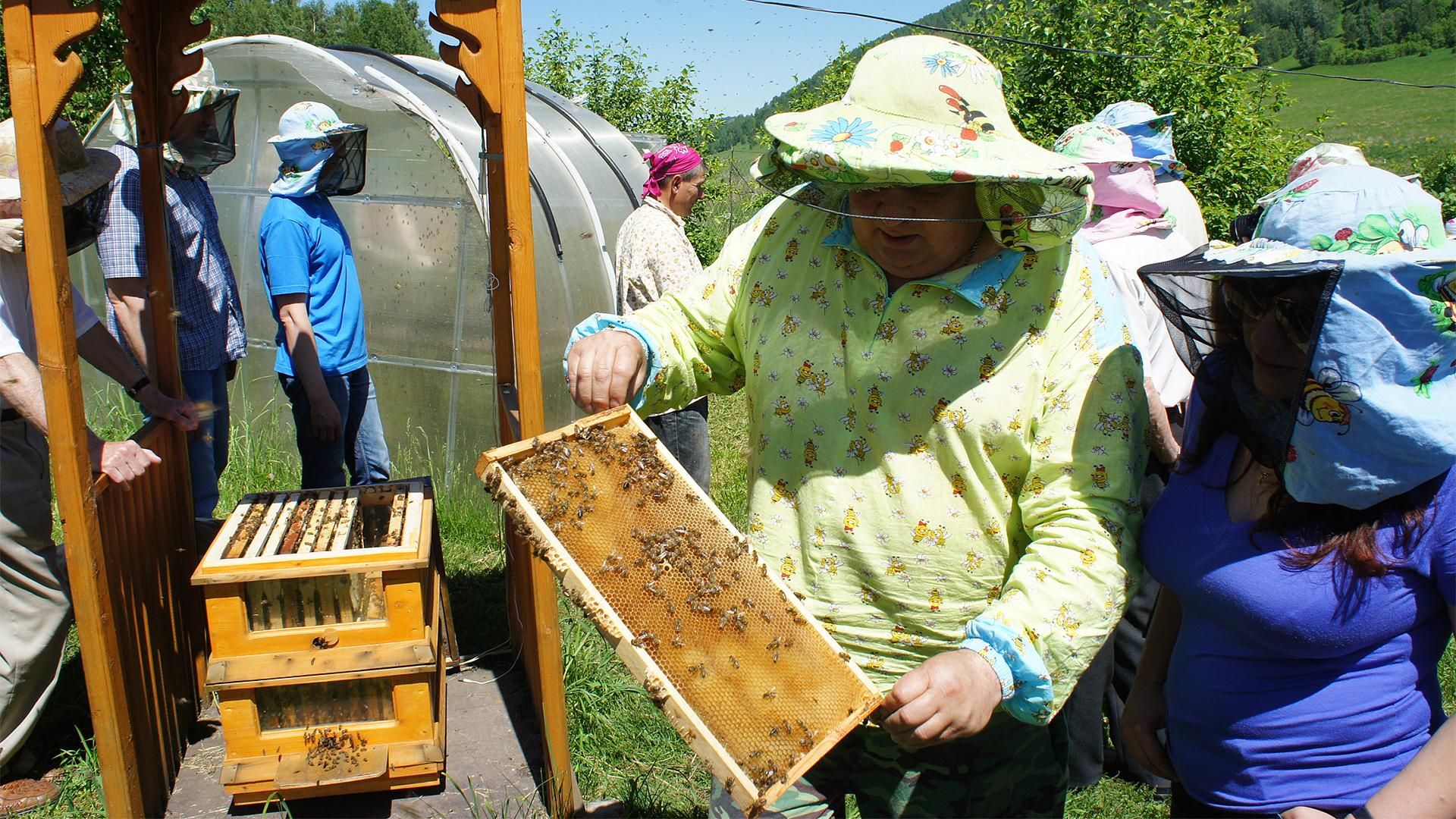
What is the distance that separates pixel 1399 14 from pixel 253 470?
6027cm

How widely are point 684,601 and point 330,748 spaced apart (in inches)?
75.0

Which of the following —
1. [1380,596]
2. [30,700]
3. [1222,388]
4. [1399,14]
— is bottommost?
[30,700]

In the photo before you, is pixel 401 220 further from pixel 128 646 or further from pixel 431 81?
pixel 128 646

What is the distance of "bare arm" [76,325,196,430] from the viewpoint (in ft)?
11.6

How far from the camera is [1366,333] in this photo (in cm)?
148

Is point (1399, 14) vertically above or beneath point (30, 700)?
above

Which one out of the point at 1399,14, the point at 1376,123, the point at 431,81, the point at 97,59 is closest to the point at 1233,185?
the point at 431,81

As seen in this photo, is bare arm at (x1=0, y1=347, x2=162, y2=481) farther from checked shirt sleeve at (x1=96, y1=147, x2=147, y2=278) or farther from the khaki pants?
checked shirt sleeve at (x1=96, y1=147, x2=147, y2=278)

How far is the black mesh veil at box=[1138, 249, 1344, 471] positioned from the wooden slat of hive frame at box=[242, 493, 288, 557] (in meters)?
2.62

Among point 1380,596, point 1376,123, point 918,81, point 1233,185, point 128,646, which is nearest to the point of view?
point 1380,596

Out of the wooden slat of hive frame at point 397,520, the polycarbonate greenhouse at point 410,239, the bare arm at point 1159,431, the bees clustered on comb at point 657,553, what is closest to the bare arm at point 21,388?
the wooden slat of hive frame at point 397,520

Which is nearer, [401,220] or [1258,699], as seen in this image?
[1258,699]

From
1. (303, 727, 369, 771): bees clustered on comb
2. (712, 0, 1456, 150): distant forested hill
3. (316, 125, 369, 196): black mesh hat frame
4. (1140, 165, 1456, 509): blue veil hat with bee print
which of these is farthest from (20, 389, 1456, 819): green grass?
(712, 0, 1456, 150): distant forested hill

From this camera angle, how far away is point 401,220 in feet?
20.0
